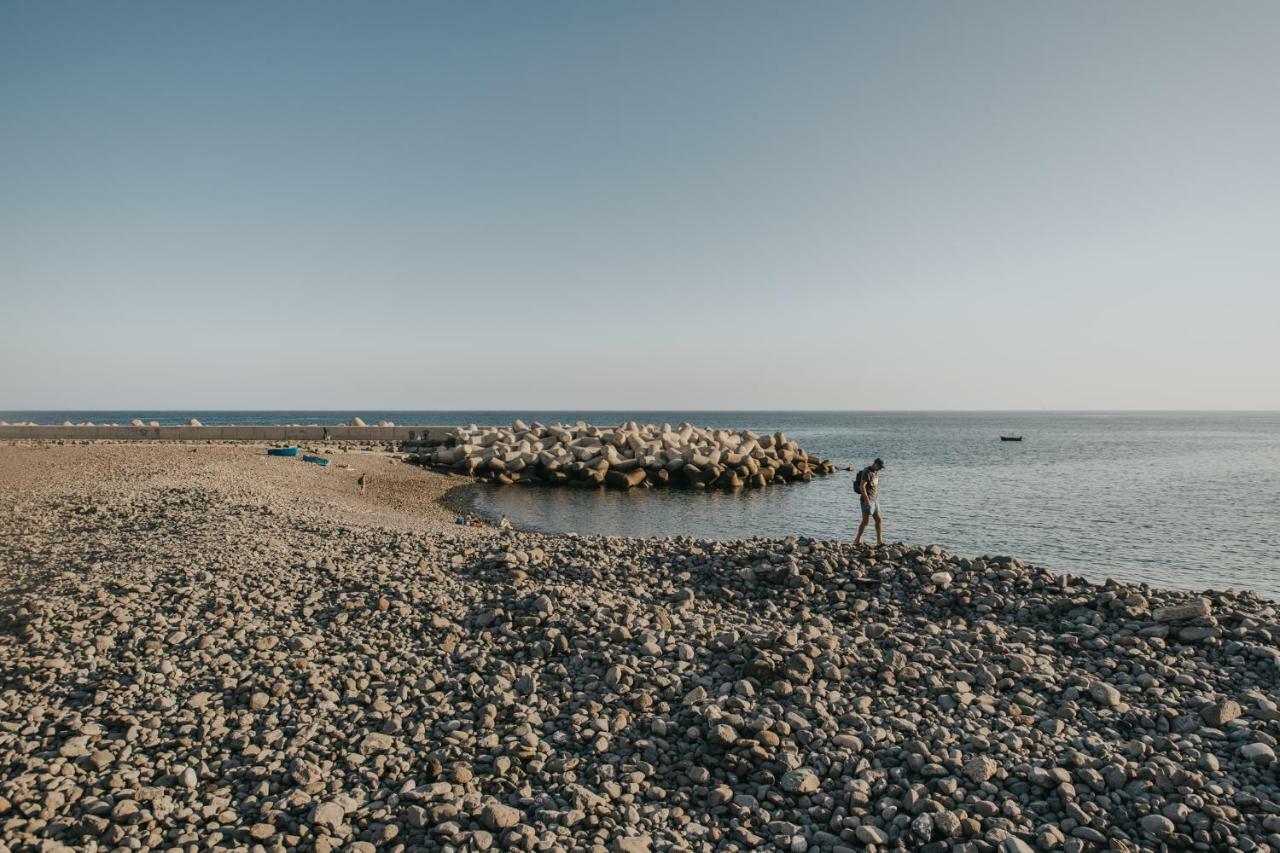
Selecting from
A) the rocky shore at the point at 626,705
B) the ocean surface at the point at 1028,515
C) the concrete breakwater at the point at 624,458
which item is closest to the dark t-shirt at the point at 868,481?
the rocky shore at the point at 626,705

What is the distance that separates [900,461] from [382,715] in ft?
156

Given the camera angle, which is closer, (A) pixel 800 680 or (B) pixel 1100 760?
(B) pixel 1100 760

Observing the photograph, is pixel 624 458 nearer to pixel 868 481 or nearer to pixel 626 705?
pixel 868 481

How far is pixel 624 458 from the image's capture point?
33.7 m

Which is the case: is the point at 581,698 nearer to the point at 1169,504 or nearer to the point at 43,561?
the point at 43,561

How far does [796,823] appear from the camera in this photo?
5.19m

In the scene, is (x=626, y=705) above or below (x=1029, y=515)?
above

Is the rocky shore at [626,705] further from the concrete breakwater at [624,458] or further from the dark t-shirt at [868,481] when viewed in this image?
the concrete breakwater at [624,458]

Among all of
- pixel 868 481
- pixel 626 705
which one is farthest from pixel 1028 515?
pixel 626 705

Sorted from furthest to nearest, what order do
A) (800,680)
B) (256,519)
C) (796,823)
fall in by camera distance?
(256,519)
(800,680)
(796,823)

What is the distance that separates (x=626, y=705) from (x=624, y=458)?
1060 inches

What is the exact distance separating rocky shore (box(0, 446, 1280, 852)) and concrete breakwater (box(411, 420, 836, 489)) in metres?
20.3

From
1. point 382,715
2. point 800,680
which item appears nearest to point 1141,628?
point 800,680

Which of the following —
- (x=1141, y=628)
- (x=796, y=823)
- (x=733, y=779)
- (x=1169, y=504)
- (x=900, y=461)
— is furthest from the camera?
(x=900, y=461)
